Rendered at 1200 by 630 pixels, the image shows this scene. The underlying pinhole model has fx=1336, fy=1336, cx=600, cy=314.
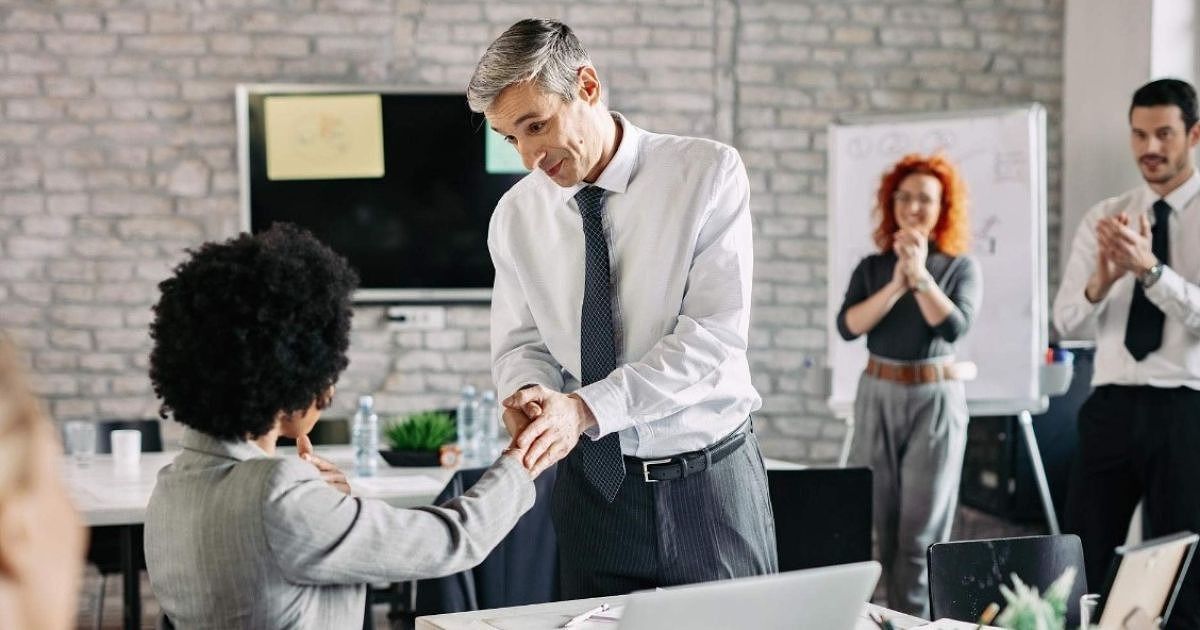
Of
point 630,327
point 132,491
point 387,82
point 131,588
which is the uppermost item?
point 387,82

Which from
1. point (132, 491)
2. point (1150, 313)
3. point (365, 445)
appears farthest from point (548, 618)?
point (1150, 313)

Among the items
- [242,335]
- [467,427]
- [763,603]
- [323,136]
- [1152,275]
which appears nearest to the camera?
[763,603]

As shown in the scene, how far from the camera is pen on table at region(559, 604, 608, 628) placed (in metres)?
1.88

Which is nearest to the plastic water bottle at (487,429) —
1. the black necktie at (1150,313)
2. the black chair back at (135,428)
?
the black chair back at (135,428)

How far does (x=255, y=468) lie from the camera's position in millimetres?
1576

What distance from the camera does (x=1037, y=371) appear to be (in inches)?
195

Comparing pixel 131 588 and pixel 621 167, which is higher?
pixel 621 167

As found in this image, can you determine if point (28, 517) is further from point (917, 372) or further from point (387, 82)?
point (387, 82)

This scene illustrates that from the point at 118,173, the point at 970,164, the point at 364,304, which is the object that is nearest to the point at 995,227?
the point at 970,164

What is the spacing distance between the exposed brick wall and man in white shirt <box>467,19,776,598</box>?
10.2 ft

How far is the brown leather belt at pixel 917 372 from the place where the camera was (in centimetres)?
429

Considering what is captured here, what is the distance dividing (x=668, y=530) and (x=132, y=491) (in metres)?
1.78

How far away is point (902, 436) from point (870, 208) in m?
1.20

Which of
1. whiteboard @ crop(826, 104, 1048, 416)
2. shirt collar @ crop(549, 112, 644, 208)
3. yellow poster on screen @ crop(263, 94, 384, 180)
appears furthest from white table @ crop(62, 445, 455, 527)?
whiteboard @ crop(826, 104, 1048, 416)
